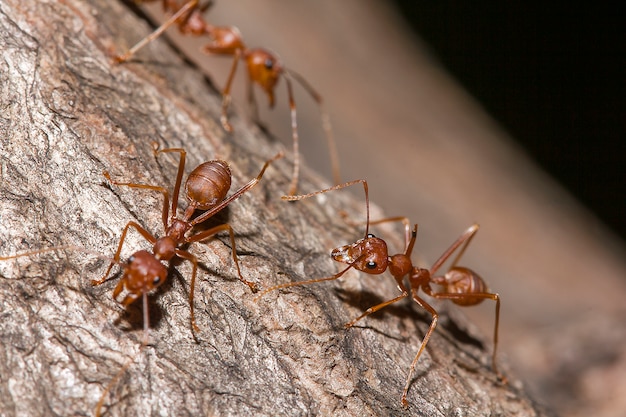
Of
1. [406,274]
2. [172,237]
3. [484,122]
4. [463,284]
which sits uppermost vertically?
[484,122]

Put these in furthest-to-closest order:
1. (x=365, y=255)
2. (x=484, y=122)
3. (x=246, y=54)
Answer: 1. (x=484, y=122)
2. (x=246, y=54)
3. (x=365, y=255)

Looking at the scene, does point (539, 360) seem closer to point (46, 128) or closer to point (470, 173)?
point (470, 173)

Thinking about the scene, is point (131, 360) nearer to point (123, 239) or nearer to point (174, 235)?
point (123, 239)

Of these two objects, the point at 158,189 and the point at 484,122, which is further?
the point at 484,122

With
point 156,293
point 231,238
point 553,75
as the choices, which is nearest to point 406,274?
point 231,238

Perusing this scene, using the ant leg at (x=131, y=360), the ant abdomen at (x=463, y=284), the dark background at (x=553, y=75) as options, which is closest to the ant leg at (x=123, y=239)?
the ant leg at (x=131, y=360)

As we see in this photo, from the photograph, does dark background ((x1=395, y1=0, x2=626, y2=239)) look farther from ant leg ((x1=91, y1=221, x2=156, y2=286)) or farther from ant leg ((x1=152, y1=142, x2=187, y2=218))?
ant leg ((x1=91, y1=221, x2=156, y2=286))

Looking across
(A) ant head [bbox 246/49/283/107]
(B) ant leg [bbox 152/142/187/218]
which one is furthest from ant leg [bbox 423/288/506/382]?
(A) ant head [bbox 246/49/283/107]
